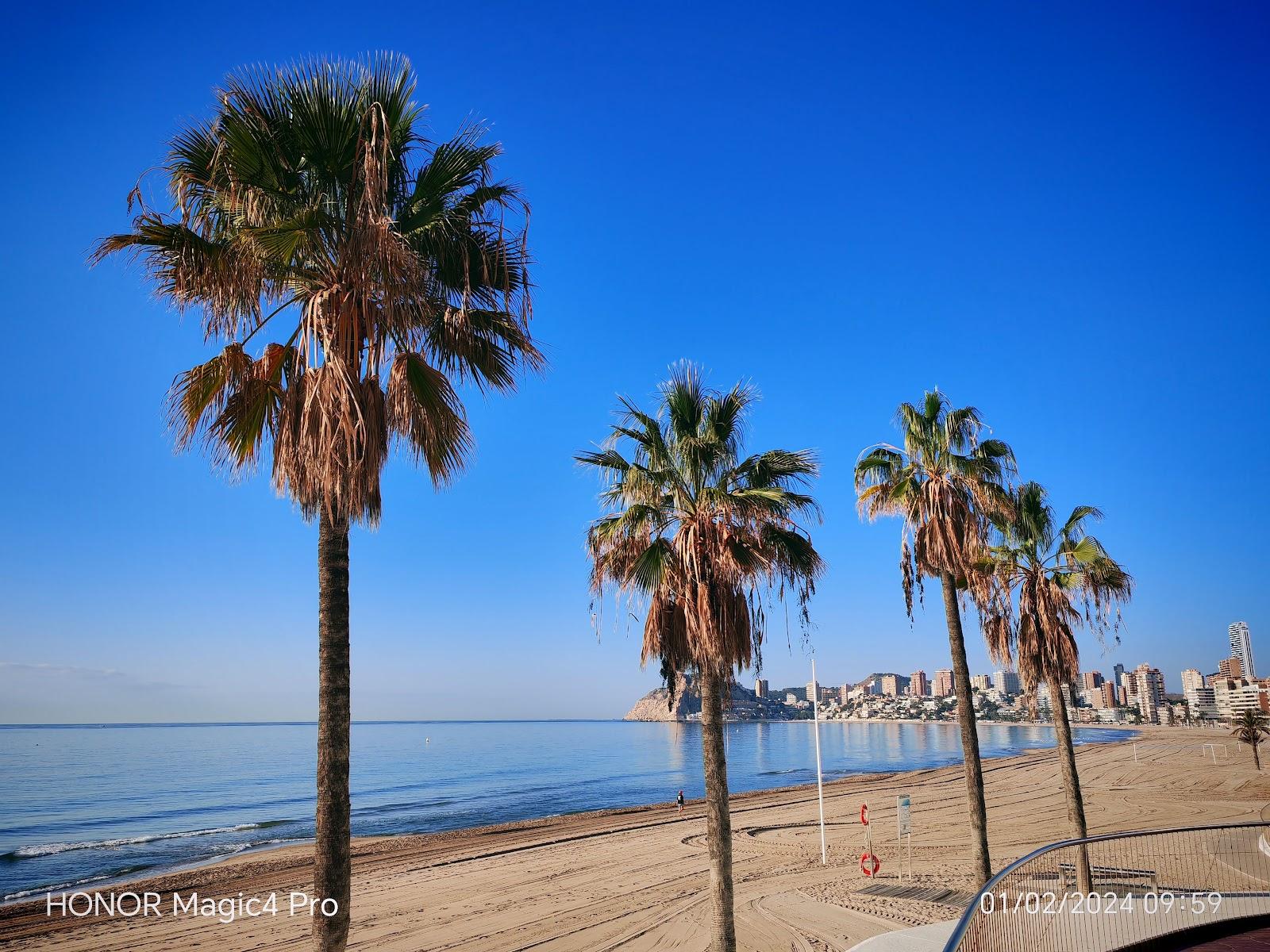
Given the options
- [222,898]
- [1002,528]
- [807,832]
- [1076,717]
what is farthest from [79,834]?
[1076,717]

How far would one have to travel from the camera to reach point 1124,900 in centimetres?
923

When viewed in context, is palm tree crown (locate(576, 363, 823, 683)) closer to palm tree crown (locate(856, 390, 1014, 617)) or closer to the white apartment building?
palm tree crown (locate(856, 390, 1014, 617))

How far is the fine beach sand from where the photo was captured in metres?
15.3

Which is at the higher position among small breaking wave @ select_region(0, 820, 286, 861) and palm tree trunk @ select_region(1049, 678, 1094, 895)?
palm tree trunk @ select_region(1049, 678, 1094, 895)

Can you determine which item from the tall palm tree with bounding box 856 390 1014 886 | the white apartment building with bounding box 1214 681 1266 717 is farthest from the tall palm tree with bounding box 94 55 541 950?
the white apartment building with bounding box 1214 681 1266 717

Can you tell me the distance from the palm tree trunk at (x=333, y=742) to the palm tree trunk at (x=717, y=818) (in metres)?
4.79

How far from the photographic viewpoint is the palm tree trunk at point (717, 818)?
9539mm

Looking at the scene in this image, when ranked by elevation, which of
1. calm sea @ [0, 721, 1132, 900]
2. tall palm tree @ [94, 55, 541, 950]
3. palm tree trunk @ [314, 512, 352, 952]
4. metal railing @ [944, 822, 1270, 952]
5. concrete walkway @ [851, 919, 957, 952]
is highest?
tall palm tree @ [94, 55, 541, 950]

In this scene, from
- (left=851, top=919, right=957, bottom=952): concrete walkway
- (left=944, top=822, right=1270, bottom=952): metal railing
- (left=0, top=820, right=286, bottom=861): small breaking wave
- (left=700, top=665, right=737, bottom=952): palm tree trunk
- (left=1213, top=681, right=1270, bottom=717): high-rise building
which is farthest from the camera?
(left=1213, top=681, right=1270, bottom=717): high-rise building

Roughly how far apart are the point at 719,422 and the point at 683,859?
19.8 metres

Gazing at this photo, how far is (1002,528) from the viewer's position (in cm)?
1569

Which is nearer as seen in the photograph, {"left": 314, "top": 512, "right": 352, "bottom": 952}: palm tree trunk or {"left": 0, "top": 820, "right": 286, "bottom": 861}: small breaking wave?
{"left": 314, "top": 512, "right": 352, "bottom": 952}: palm tree trunk

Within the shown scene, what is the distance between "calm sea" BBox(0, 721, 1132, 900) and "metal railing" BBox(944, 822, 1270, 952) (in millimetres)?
30531

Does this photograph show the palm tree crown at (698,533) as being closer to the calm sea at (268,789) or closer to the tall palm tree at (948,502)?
the tall palm tree at (948,502)
